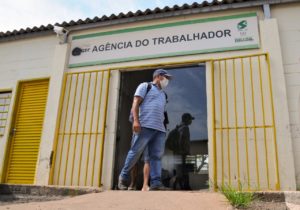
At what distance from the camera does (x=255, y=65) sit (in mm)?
5281

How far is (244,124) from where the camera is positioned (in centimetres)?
507

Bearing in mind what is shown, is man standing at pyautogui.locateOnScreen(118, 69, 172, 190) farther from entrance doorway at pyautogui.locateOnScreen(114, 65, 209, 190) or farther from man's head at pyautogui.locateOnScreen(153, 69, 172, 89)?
entrance doorway at pyautogui.locateOnScreen(114, 65, 209, 190)

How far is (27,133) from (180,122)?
10.8ft

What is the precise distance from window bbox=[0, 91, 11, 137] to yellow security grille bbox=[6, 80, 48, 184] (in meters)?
0.33

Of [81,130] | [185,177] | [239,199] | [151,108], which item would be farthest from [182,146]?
[239,199]

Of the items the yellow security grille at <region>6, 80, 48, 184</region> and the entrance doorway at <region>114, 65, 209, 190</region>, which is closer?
the entrance doorway at <region>114, 65, 209, 190</region>

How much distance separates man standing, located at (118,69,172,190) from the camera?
4785 mm

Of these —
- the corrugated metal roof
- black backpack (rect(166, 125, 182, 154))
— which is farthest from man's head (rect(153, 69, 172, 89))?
the corrugated metal roof

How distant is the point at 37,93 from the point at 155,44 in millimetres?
2874

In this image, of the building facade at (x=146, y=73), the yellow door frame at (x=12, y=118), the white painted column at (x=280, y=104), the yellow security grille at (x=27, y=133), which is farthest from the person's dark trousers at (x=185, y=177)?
the yellow door frame at (x=12, y=118)

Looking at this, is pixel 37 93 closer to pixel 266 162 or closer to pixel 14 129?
pixel 14 129

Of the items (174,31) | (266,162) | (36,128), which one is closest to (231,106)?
(266,162)

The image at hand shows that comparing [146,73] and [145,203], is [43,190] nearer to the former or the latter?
[145,203]

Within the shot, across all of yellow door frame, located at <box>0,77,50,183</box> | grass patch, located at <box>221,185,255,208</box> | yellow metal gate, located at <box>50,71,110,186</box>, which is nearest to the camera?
grass patch, located at <box>221,185,255,208</box>
